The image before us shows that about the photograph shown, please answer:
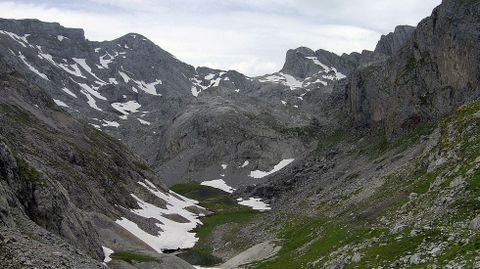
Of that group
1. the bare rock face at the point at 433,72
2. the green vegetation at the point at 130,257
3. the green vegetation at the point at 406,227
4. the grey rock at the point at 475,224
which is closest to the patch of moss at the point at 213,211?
the green vegetation at the point at 406,227

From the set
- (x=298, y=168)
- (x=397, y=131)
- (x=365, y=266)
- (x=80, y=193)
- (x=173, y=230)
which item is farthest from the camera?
(x=298, y=168)

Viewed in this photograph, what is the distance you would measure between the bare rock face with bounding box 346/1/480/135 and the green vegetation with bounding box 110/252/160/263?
7022 centimetres

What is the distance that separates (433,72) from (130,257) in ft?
282

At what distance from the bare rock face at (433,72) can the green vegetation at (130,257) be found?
230ft

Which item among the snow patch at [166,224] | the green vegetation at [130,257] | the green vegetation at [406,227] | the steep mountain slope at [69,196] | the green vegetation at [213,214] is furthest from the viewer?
the green vegetation at [213,214]

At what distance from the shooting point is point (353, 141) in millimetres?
152250

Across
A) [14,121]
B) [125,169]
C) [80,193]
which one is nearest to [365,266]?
[80,193]

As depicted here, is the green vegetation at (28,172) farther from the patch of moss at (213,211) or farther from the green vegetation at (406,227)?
the patch of moss at (213,211)

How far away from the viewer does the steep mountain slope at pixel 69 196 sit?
130 feet

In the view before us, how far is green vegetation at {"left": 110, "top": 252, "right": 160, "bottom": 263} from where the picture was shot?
58.1m

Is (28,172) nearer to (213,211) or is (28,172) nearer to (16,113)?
(16,113)

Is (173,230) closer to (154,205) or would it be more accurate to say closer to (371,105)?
(154,205)

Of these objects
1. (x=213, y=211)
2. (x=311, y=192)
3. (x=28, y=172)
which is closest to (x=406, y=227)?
(x=28, y=172)

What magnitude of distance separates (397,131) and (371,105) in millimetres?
38902
